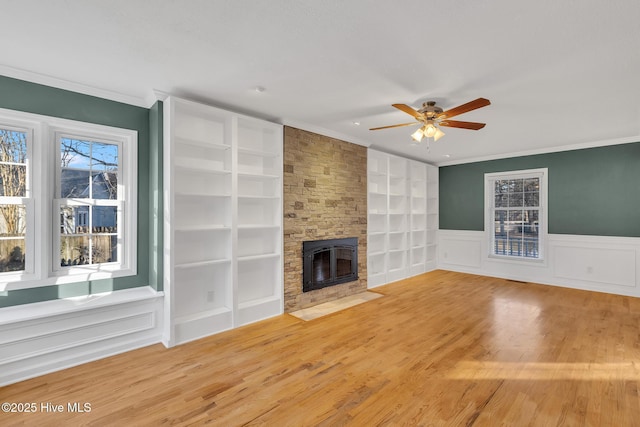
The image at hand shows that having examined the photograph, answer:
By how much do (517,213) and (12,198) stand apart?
8113 millimetres

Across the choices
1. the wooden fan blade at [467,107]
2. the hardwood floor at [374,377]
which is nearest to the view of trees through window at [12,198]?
the hardwood floor at [374,377]

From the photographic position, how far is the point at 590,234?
17.8ft

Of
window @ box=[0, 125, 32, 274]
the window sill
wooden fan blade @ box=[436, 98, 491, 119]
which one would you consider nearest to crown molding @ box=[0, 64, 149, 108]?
window @ box=[0, 125, 32, 274]

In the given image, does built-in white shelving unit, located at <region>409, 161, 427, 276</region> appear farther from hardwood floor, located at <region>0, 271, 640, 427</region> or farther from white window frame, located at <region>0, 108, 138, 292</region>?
white window frame, located at <region>0, 108, 138, 292</region>

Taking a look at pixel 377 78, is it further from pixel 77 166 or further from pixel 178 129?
pixel 77 166

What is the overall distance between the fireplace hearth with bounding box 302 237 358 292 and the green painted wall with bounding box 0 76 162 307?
6.59 feet

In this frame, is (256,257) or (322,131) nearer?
(256,257)

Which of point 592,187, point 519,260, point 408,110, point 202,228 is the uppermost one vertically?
point 408,110

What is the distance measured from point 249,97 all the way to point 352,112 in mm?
1315

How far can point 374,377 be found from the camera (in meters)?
2.53

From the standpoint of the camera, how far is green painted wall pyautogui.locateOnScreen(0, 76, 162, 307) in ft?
8.90

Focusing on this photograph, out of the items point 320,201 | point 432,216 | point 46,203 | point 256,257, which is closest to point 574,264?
point 432,216

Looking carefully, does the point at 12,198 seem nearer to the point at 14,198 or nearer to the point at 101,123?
the point at 14,198

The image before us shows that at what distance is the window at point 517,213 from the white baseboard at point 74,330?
267 inches
